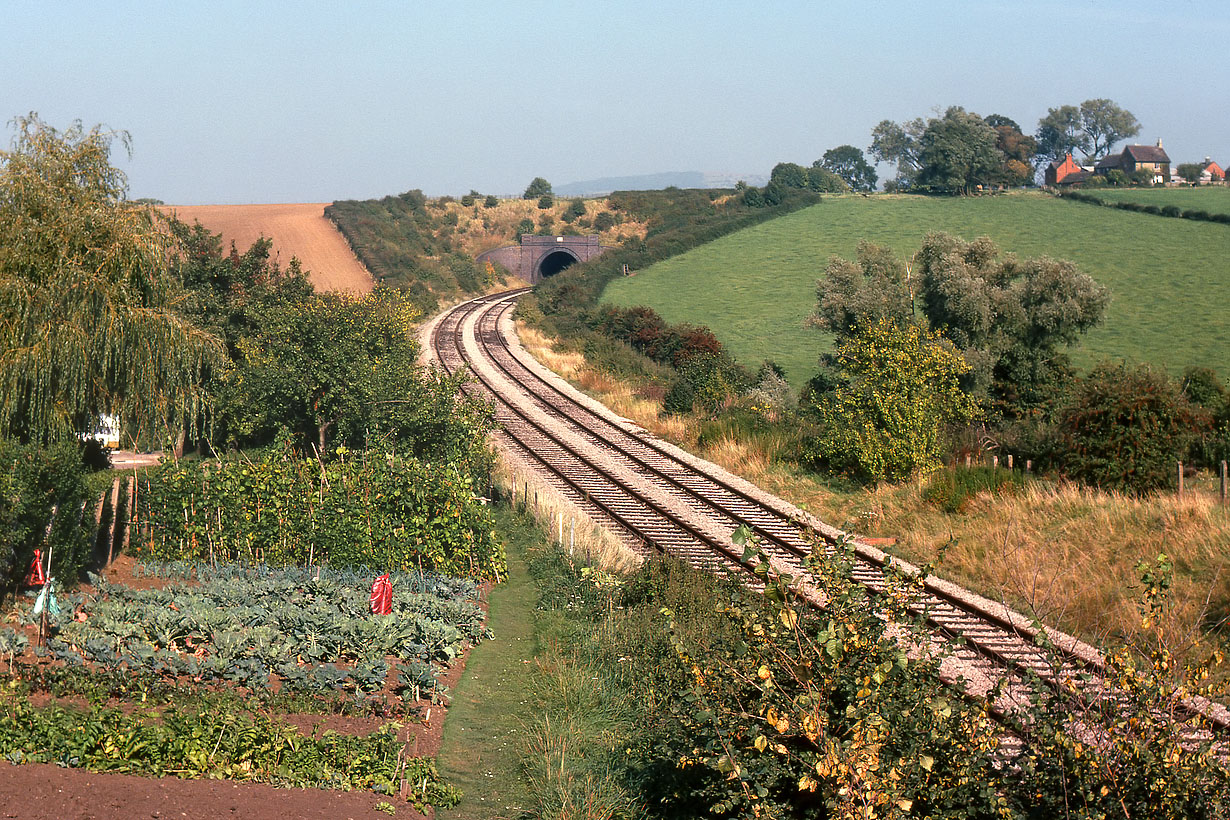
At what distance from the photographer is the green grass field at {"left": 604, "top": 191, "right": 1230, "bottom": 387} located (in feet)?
160

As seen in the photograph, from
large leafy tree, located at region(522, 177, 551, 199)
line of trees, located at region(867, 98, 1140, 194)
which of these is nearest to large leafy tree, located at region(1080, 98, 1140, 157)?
line of trees, located at region(867, 98, 1140, 194)

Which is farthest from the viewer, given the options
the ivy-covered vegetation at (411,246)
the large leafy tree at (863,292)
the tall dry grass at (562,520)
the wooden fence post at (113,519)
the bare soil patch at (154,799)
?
the ivy-covered vegetation at (411,246)

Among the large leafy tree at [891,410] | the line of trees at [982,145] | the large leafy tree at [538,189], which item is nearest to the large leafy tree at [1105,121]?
the line of trees at [982,145]

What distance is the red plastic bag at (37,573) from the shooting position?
13.0 m

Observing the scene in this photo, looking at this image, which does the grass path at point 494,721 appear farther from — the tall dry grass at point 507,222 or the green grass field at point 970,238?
the tall dry grass at point 507,222

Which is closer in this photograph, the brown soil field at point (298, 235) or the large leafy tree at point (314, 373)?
the large leafy tree at point (314, 373)

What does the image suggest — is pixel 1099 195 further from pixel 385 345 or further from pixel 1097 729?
pixel 1097 729

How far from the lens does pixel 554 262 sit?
304 ft

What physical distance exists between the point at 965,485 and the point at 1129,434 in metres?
3.66

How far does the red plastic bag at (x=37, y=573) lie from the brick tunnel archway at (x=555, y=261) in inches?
2992

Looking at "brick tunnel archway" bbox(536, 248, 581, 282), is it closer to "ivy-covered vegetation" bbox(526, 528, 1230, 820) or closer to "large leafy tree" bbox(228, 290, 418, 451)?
"large leafy tree" bbox(228, 290, 418, 451)

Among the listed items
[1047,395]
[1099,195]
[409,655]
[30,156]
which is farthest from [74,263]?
[1099,195]

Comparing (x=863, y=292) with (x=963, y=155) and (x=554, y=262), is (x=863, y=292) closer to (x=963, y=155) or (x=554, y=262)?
(x=554, y=262)

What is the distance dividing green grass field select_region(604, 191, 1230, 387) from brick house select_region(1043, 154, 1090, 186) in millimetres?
28838
